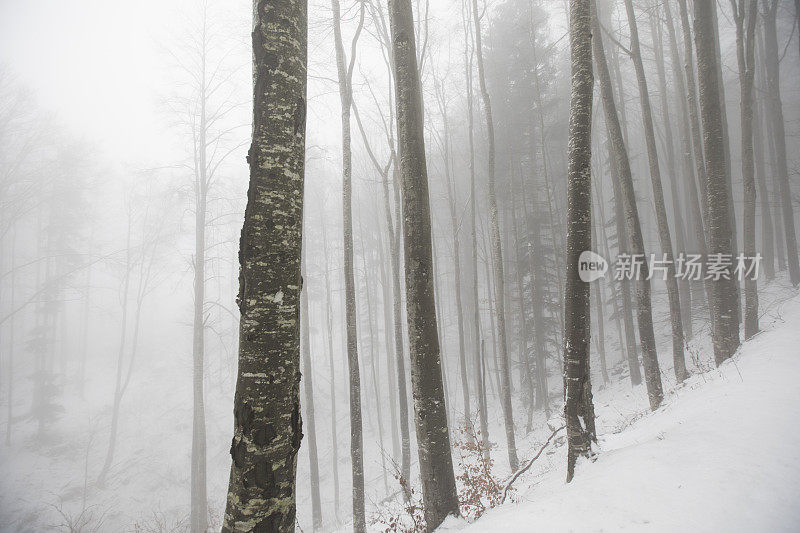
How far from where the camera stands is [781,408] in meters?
3.43

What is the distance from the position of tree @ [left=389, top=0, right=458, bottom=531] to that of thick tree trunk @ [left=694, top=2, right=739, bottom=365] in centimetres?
625

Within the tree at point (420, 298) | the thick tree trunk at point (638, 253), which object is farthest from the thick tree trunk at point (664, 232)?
the tree at point (420, 298)

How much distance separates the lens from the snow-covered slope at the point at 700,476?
2.40 meters

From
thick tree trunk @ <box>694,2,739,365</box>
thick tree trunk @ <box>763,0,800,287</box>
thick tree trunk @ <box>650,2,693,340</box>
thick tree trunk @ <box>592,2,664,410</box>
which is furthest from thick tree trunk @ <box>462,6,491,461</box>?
thick tree trunk @ <box>763,0,800,287</box>

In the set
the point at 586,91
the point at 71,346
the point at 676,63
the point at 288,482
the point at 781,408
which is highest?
the point at 676,63

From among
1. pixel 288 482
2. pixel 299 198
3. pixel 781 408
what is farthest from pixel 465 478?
pixel 299 198

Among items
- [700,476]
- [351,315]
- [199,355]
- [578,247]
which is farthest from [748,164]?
[199,355]

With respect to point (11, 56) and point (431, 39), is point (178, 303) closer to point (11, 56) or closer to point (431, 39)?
point (11, 56)

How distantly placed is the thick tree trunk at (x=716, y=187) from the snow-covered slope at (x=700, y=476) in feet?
7.12

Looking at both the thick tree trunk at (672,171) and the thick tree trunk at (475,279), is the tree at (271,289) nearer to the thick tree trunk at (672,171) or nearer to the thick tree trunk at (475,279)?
the thick tree trunk at (475,279)

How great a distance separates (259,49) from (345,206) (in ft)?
16.8

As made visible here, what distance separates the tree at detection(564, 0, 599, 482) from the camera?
3834 mm

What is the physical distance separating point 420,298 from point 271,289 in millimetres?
2328

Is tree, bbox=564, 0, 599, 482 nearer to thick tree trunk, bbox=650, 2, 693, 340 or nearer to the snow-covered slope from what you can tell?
the snow-covered slope
